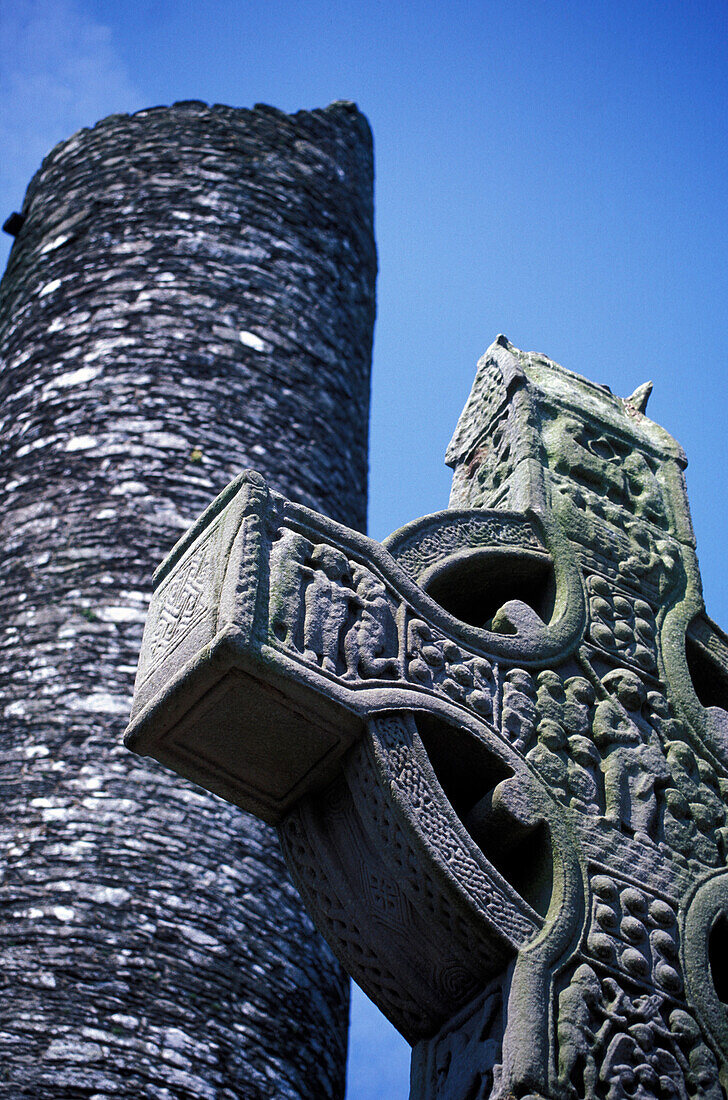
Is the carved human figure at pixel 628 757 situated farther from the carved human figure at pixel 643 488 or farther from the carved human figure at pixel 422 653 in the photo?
the carved human figure at pixel 643 488

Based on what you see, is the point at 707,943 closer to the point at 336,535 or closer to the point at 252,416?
the point at 336,535

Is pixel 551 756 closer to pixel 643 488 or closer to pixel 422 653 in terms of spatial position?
pixel 422 653

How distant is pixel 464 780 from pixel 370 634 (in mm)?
322

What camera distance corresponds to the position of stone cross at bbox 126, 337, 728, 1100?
2.03m

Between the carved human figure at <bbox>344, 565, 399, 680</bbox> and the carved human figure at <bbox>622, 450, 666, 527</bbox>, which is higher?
the carved human figure at <bbox>622, 450, 666, 527</bbox>

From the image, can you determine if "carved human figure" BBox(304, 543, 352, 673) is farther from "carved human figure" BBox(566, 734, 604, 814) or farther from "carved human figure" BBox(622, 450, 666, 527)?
"carved human figure" BBox(622, 450, 666, 527)

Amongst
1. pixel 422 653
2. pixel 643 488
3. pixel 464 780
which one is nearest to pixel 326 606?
pixel 422 653

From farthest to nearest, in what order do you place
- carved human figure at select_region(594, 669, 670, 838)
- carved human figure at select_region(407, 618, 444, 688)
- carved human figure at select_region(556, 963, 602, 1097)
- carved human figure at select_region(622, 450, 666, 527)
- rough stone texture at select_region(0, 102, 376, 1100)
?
rough stone texture at select_region(0, 102, 376, 1100)
carved human figure at select_region(622, 450, 666, 527)
carved human figure at select_region(594, 669, 670, 838)
carved human figure at select_region(407, 618, 444, 688)
carved human figure at select_region(556, 963, 602, 1097)

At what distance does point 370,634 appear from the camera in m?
2.19

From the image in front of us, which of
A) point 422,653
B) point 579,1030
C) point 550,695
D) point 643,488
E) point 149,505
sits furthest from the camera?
point 149,505

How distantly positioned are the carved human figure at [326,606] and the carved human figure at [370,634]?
0.02 m

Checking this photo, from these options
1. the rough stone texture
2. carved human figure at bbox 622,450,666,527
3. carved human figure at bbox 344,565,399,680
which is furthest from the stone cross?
the rough stone texture

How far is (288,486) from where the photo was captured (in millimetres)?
5480

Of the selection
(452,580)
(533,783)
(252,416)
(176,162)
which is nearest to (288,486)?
(252,416)
